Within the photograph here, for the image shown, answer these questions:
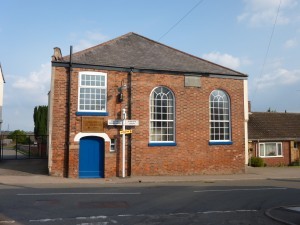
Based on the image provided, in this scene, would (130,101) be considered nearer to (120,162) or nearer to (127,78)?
(127,78)

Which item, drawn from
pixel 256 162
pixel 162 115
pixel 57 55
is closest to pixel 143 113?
pixel 162 115

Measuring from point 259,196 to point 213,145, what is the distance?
27.8 ft

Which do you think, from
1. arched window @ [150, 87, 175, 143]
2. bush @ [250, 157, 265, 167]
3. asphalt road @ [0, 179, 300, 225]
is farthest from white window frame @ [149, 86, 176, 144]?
bush @ [250, 157, 265, 167]

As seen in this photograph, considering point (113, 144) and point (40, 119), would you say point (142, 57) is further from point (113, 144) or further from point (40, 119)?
point (40, 119)

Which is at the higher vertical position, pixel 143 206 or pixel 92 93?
pixel 92 93

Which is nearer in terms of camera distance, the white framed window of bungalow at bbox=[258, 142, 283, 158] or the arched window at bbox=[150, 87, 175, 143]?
the arched window at bbox=[150, 87, 175, 143]

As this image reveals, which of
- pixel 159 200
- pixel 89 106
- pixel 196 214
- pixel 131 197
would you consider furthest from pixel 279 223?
pixel 89 106

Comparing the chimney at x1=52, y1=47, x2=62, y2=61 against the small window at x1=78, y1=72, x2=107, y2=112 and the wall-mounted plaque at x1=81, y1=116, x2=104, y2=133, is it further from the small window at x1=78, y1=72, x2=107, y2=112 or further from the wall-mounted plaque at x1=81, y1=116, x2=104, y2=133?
the wall-mounted plaque at x1=81, y1=116, x2=104, y2=133

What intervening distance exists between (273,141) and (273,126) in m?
1.94

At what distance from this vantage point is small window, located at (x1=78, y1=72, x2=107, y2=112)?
18.8 meters

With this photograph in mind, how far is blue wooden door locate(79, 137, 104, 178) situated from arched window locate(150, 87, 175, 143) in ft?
9.92

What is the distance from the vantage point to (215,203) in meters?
10.9

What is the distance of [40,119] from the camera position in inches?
1528

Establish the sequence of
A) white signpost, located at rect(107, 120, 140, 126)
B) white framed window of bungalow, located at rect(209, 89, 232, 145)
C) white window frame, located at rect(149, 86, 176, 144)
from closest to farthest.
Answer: white signpost, located at rect(107, 120, 140, 126) → white window frame, located at rect(149, 86, 176, 144) → white framed window of bungalow, located at rect(209, 89, 232, 145)
